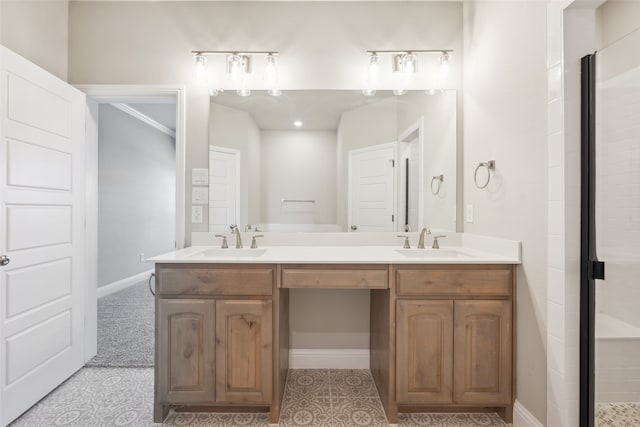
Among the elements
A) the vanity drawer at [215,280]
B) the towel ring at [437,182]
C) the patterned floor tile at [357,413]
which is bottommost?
the patterned floor tile at [357,413]

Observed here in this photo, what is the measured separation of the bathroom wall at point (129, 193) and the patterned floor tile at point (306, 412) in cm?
341

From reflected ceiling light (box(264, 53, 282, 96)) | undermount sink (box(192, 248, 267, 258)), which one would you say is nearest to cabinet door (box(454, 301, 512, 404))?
undermount sink (box(192, 248, 267, 258))

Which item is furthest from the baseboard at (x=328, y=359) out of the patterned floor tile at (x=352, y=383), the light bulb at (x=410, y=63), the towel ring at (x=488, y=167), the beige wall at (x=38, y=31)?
the beige wall at (x=38, y=31)

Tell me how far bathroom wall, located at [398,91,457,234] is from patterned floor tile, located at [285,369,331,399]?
1.28 metres

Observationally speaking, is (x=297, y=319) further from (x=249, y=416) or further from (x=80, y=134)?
(x=80, y=134)

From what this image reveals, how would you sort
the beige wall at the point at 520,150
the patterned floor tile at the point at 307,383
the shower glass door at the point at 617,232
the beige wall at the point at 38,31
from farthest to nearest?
the patterned floor tile at the point at 307,383 → the beige wall at the point at 38,31 → the beige wall at the point at 520,150 → the shower glass door at the point at 617,232

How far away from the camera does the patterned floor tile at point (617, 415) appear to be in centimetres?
125

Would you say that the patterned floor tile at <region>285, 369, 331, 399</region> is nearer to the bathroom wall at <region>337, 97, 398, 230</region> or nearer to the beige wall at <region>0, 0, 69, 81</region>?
the bathroom wall at <region>337, 97, 398, 230</region>

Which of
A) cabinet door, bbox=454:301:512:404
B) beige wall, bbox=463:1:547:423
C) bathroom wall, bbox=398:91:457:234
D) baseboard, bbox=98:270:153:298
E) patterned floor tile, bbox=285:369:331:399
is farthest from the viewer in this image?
baseboard, bbox=98:270:153:298

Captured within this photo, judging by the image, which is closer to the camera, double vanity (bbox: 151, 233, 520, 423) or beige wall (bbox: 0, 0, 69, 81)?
double vanity (bbox: 151, 233, 520, 423)

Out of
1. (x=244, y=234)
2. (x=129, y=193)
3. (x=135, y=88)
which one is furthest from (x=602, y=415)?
(x=129, y=193)

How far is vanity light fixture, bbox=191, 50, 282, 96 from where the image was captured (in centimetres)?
217

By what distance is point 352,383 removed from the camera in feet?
6.81

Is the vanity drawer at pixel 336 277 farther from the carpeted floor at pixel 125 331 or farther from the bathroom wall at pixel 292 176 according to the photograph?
the carpeted floor at pixel 125 331
